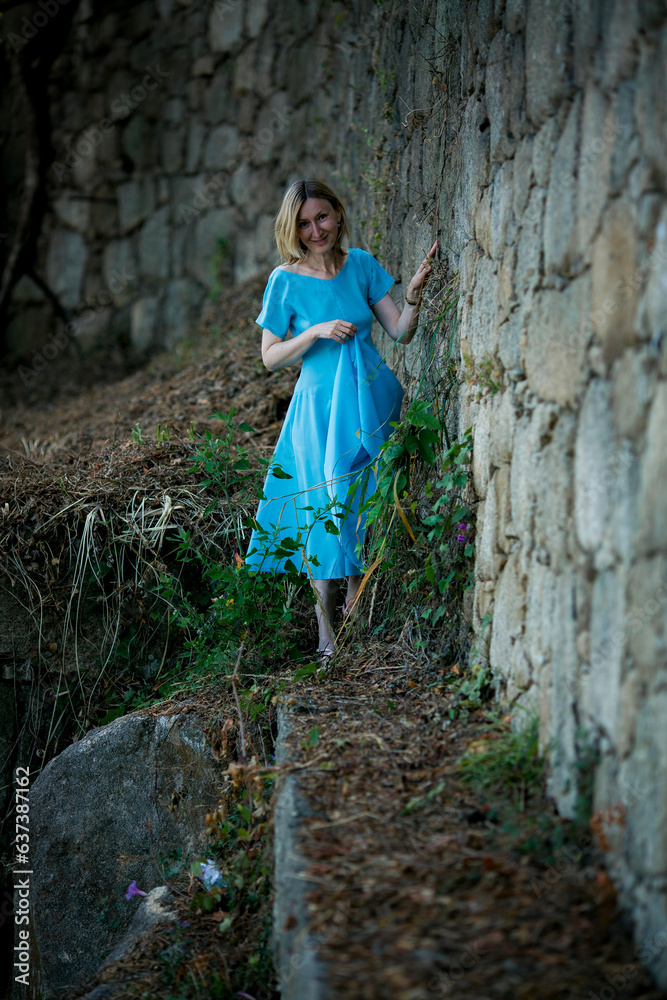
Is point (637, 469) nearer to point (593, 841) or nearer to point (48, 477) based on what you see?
point (593, 841)

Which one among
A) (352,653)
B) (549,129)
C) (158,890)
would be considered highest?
(549,129)

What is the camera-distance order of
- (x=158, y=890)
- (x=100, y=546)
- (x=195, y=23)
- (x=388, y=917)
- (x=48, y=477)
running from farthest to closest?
(x=195, y=23), (x=48, y=477), (x=100, y=546), (x=158, y=890), (x=388, y=917)

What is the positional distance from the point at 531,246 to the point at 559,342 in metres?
0.30

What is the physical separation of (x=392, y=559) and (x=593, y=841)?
132 cm

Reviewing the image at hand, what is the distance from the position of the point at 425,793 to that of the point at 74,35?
750 cm

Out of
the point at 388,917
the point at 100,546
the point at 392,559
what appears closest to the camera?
the point at 388,917

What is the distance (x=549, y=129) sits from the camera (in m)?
1.78

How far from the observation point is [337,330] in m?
2.74

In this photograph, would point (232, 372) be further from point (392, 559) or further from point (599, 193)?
point (599, 193)

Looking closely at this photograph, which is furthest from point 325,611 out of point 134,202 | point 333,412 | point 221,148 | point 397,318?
point 134,202

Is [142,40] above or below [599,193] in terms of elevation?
above

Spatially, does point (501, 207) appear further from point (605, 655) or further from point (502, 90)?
point (605, 655)

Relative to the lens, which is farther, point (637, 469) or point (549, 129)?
point (549, 129)

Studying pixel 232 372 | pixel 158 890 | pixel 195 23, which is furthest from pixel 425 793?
pixel 195 23
